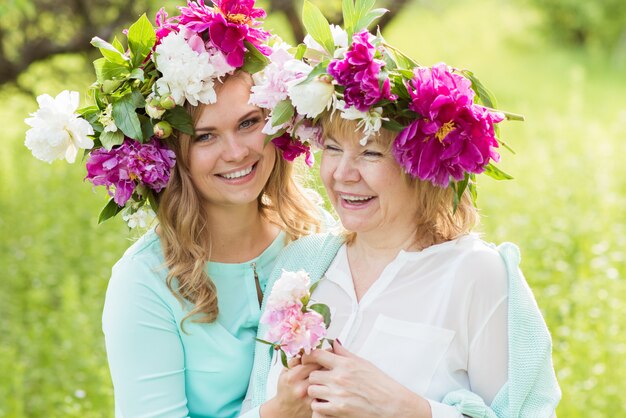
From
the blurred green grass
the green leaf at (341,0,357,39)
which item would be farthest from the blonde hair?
the blurred green grass

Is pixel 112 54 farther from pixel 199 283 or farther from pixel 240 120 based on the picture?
pixel 199 283

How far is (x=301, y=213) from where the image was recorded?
356 centimetres

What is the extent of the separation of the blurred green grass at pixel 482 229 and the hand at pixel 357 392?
178cm

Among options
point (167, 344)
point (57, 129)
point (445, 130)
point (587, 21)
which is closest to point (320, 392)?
point (167, 344)

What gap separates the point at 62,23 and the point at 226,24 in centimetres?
696

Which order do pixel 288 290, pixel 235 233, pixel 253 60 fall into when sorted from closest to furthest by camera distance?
1. pixel 288 290
2. pixel 253 60
3. pixel 235 233

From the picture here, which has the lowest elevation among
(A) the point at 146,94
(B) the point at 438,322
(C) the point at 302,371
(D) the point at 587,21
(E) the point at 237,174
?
(C) the point at 302,371

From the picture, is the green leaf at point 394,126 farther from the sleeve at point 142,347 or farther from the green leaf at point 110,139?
the sleeve at point 142,347

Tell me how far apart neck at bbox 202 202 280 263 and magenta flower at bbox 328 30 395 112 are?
88 centimetres

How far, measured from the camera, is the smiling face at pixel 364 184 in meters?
2.72

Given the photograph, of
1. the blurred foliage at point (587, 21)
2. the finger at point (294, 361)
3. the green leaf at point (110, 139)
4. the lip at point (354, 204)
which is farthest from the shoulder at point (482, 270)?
the blurred foliage at point (587, 21)

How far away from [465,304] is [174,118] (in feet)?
3.57

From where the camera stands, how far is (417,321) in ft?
9.10

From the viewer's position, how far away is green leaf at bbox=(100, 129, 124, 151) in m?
2.93
